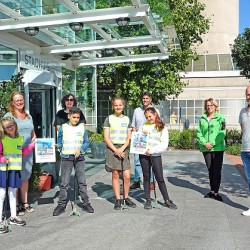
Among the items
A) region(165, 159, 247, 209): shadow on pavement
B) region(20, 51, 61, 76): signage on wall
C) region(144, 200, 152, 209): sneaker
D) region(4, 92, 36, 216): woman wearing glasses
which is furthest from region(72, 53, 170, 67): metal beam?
region(144, 200, 152, 209): sneaker

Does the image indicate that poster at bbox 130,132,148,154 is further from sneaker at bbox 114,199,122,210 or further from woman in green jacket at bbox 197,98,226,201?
woman in green jacket at bbox 197,98,226,201

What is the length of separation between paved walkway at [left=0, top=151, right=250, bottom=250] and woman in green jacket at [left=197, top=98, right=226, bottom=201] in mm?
424

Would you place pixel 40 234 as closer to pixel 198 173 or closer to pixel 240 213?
pixel 240 213

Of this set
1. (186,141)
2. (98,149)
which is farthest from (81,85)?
(186,141)

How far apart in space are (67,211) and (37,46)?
528cm

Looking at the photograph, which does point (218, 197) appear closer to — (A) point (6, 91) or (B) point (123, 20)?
(B) point (123, 20)

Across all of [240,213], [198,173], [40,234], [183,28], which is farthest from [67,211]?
[183,28]

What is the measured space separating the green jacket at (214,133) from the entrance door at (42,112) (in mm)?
6032

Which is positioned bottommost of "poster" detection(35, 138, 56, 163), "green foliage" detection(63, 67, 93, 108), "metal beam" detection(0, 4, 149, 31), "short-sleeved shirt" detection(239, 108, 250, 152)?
"poster" detection(35, 138, 56, 163)

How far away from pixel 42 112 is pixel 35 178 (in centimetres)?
492

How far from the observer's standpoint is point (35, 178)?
7.04 meters

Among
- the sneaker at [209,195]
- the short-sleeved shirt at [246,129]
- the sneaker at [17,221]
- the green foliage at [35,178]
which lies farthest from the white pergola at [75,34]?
the sneaker at [17,221]

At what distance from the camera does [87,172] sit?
992cm

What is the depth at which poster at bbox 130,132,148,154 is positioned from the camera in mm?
5906
